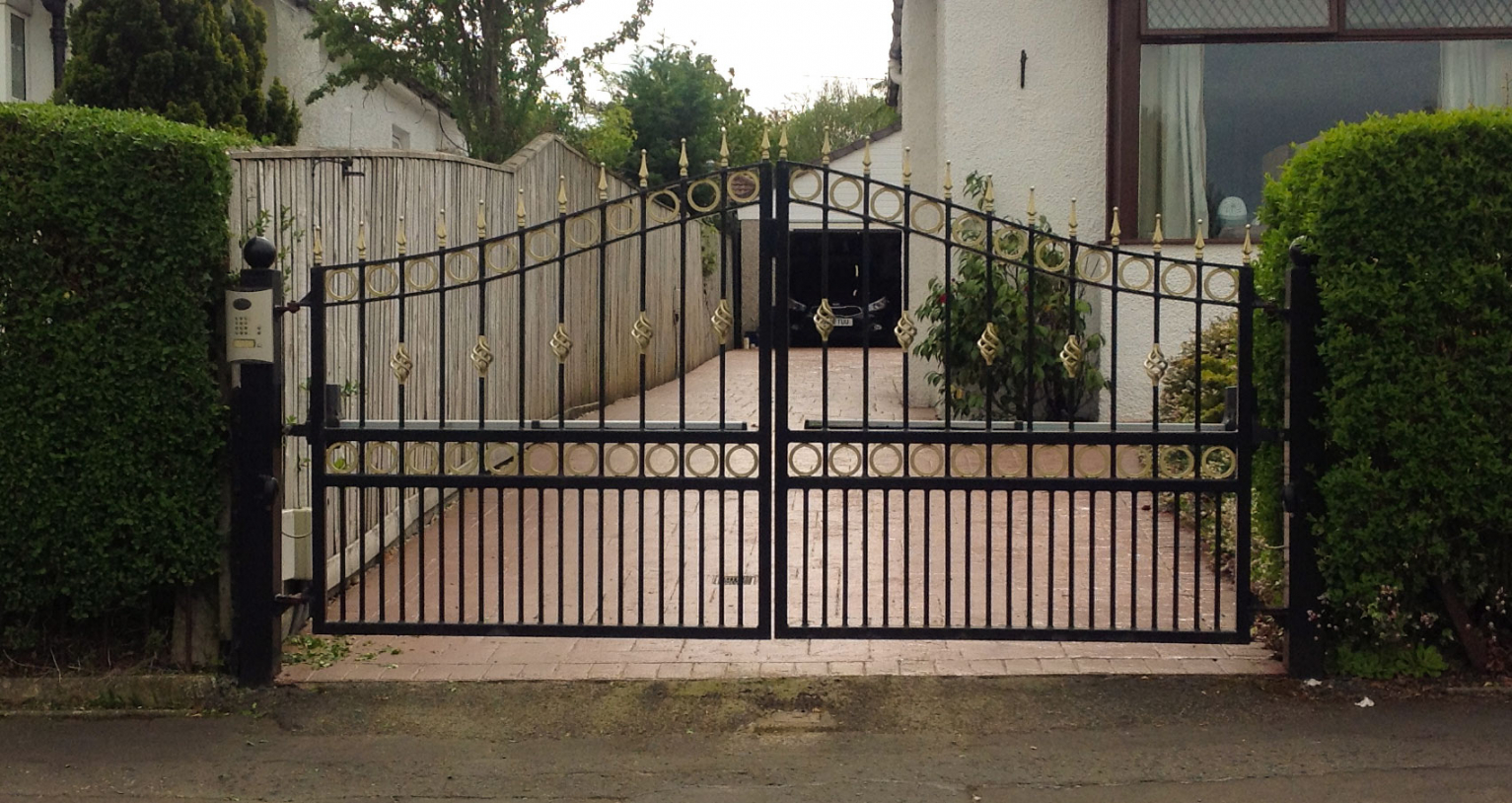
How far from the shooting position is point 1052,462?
233 inches

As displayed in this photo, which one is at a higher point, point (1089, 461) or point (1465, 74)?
point (1465, 74)

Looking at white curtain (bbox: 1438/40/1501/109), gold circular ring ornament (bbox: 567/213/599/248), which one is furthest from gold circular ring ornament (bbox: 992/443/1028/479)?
white curtain (bbox: 1438/40/1501/109)

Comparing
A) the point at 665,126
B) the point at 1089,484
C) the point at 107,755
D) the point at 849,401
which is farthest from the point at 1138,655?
the point at 665,126

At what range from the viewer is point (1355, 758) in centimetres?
511

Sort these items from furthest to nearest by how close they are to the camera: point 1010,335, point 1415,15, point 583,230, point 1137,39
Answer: point 1137,39 < point 1415,15 < point 1010,335 < point 583,230

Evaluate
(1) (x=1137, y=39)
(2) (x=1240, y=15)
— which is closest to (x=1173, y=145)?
(1) (x=1137, y=39)

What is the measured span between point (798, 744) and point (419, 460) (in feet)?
6.72

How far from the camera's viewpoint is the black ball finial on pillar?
5.64m

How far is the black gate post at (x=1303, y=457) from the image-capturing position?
18.6 ft

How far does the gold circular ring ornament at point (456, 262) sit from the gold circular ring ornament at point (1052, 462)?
236cm

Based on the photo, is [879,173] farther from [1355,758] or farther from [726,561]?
[1355,758]

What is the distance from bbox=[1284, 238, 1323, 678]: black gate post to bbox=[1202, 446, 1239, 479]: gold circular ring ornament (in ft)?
0.68

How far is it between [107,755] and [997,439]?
348 centimetres

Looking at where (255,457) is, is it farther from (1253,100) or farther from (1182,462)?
(1253,100)
